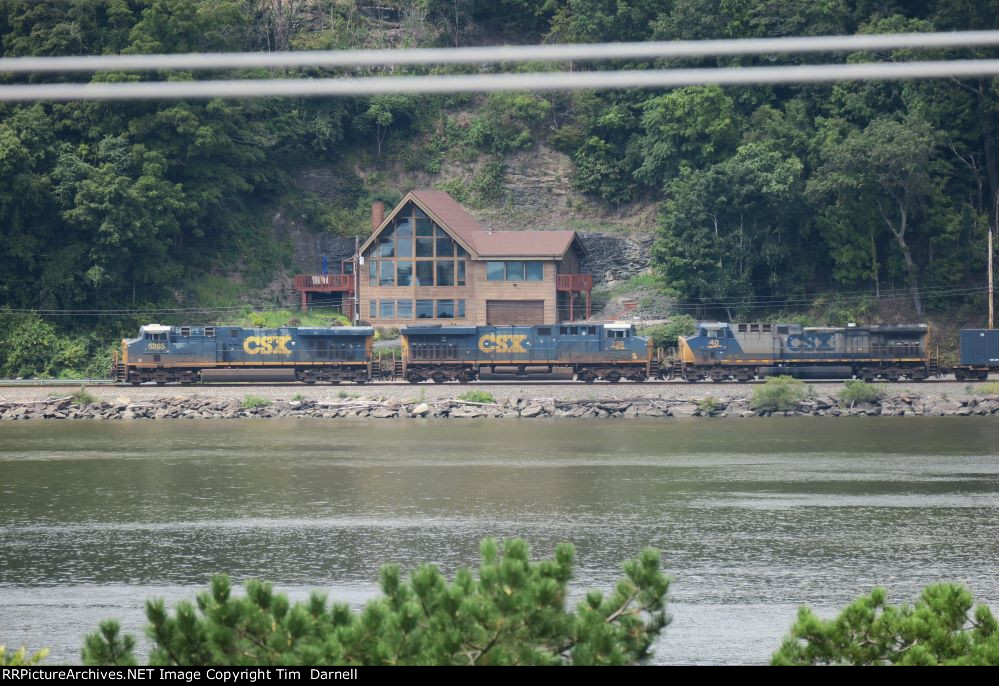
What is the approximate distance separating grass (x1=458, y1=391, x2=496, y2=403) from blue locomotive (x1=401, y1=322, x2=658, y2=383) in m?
4.58

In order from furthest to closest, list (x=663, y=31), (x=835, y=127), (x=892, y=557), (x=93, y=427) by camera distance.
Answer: (x=663, y=31), (x=835, y=127), (x=93, y=427), (x=892, y=557)

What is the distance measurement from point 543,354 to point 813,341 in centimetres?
1338

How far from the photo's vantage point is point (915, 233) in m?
71.2

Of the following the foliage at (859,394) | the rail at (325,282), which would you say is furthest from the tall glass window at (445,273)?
the foliage at (859,394)

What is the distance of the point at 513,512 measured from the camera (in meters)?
31.9

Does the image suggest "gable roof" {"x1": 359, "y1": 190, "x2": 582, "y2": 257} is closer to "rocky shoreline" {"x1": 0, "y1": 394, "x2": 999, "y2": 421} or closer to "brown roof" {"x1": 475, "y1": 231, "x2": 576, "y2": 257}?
"brown roof" {"x1": 475, "y1": 231, "x2": 576, "y2": 257}

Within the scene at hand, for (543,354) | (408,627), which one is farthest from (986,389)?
(408,627)

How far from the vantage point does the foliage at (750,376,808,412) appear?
179 feet

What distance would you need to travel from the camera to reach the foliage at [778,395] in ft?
179

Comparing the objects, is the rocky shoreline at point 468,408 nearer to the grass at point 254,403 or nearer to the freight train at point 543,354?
the grass at point 254,403

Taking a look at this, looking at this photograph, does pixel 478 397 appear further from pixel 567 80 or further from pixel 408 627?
pixel 567 80
